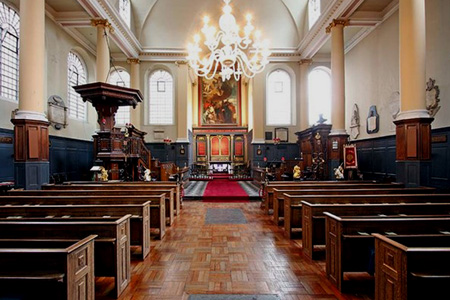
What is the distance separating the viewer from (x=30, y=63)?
22.9ft

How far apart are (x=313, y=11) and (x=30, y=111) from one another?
1316cm

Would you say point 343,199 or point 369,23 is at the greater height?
point 369,23

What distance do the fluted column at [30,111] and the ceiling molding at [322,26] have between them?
9634mm

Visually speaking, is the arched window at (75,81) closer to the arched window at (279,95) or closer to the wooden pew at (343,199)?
the arched window at (279,95)

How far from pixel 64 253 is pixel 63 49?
480 inches

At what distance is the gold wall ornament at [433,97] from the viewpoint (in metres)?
8.19

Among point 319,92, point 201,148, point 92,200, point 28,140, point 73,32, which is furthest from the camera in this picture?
point 201,148

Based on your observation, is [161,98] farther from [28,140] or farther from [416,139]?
[416,139]

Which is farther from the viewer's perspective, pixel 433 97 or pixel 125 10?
pixel 125 10

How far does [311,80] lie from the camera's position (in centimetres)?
1639

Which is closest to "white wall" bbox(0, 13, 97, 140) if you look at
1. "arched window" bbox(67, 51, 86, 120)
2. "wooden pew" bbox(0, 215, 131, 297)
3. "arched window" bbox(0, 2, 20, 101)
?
"arched window" bbox(67, 51, 86, 120)

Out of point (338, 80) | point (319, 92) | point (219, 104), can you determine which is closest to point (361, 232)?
point (338, 80)

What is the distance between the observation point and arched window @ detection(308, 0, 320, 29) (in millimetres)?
13895

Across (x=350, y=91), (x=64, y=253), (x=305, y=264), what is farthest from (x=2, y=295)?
(x=350, y=91)
